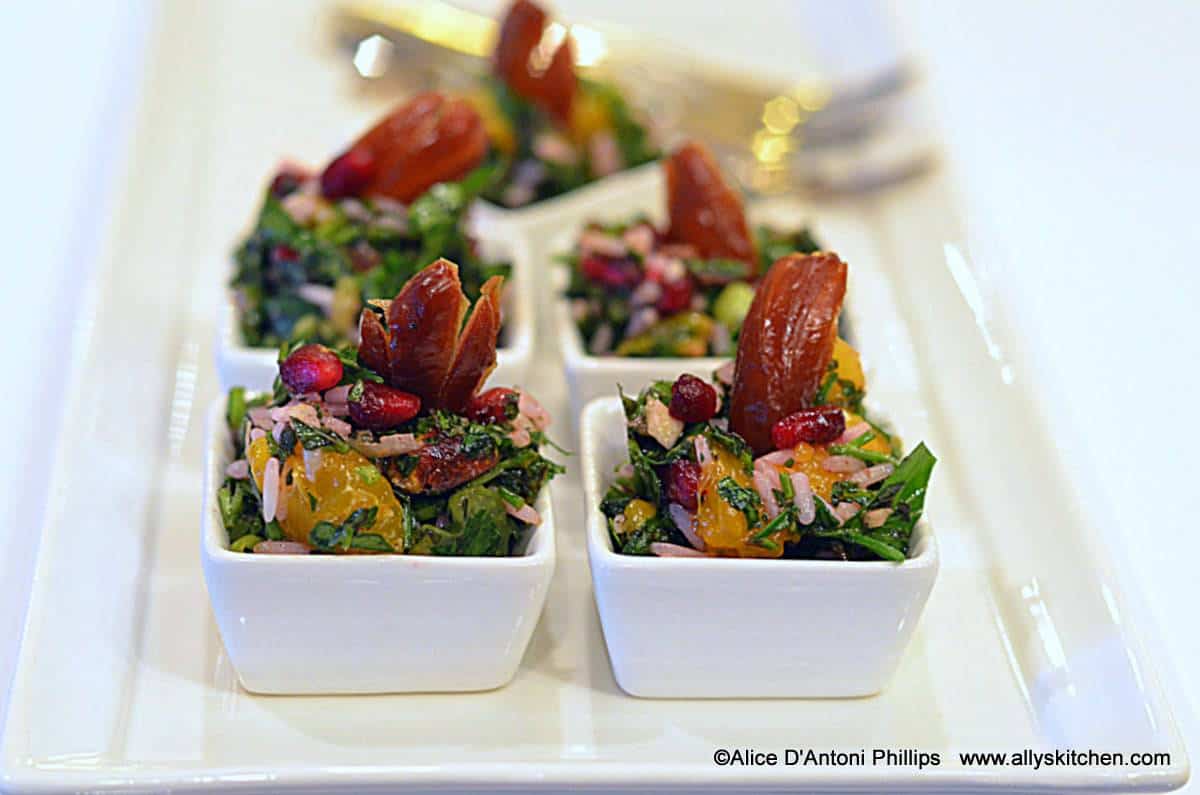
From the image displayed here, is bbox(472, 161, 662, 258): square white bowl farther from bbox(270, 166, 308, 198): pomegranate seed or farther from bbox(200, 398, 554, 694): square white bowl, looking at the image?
bbox(200, 398, 554, 694): square white bowl

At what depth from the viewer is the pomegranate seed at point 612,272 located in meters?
3.26

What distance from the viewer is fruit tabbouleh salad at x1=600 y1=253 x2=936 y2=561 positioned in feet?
7.89

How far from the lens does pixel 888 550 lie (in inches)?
94.2

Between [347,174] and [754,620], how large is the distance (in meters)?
1.46

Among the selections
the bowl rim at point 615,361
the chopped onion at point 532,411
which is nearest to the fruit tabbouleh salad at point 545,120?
the bowl rim at point 615,361

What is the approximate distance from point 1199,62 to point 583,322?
3.03 m

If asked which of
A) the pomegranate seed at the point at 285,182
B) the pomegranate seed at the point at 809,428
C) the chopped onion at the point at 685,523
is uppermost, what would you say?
the pomegranate seed at the point at 809,428

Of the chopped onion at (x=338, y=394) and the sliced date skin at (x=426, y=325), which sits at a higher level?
the sliced date skin at (x=426, y=325)

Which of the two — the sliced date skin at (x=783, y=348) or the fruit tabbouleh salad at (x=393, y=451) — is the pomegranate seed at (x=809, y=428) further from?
the fruit tabbouleh salad at (x=393, y=451)

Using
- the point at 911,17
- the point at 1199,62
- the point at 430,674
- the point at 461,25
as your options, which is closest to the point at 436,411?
the point at 430,674

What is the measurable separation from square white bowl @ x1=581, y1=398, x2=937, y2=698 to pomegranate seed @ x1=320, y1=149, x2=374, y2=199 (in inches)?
42.7

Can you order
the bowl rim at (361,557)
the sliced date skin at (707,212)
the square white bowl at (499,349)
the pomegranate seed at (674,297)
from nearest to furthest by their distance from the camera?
the bowl rim at (361,557)
the square white bowl at (499,349)
the pomegranate seed at (674,297)
the sliced date skin at (707,212)

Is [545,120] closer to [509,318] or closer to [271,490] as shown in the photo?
[509,318]

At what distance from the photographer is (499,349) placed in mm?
3178
